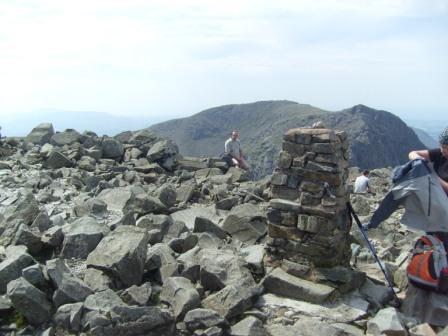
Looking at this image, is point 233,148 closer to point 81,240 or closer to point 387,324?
point 81,240

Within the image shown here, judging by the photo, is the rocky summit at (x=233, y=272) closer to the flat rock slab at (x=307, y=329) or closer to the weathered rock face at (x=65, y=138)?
the flat rock slab at (x=307, y=329)

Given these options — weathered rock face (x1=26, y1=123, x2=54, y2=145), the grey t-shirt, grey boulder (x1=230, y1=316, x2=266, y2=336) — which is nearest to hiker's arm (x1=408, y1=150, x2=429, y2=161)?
grey boulder (x1=230, y1=316, x2=266, y2=336)

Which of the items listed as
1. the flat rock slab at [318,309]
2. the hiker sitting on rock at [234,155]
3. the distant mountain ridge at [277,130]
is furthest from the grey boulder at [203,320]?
the distant mountain ridge at [277,130]

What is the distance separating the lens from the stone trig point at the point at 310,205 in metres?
7.40

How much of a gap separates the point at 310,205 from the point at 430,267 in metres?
1.98

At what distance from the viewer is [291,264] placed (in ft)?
25.0

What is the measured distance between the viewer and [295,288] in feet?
23.7

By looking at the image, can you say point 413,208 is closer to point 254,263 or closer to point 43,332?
point 254,263

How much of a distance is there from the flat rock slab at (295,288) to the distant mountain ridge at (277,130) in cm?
8438

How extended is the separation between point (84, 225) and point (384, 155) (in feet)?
353

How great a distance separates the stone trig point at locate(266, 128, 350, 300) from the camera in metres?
7.40

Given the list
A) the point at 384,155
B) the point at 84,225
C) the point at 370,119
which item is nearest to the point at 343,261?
the point at 84,225

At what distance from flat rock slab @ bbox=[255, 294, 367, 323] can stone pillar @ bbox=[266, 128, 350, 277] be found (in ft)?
1.92

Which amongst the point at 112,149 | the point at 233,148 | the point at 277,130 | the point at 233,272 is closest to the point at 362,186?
the point at 233,148
